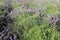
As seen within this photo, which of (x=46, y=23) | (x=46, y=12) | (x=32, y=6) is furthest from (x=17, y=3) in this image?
(x=46, y=23)

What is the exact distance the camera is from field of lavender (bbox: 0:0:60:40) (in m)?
3.70

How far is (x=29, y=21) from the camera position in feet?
12.9

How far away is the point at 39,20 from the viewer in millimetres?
3932

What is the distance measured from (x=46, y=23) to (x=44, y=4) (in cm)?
85

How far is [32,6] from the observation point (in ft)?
14.9

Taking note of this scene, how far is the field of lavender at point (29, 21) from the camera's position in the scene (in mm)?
3695

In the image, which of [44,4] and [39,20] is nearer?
[39,20]

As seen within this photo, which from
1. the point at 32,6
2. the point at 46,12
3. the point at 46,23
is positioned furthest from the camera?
the point at 32,6

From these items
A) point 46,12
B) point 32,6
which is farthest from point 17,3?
point 46,12

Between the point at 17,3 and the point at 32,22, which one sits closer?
the point at 32,22

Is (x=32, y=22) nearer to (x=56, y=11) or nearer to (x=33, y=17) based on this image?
(x=33, y=17)

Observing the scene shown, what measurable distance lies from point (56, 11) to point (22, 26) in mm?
829

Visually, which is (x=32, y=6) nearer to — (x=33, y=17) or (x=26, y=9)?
(x=26, y=9)

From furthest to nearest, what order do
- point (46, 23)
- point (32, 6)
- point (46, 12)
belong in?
1. point (32, 6)
2. point (46, 12)
3. point (46, 23)
